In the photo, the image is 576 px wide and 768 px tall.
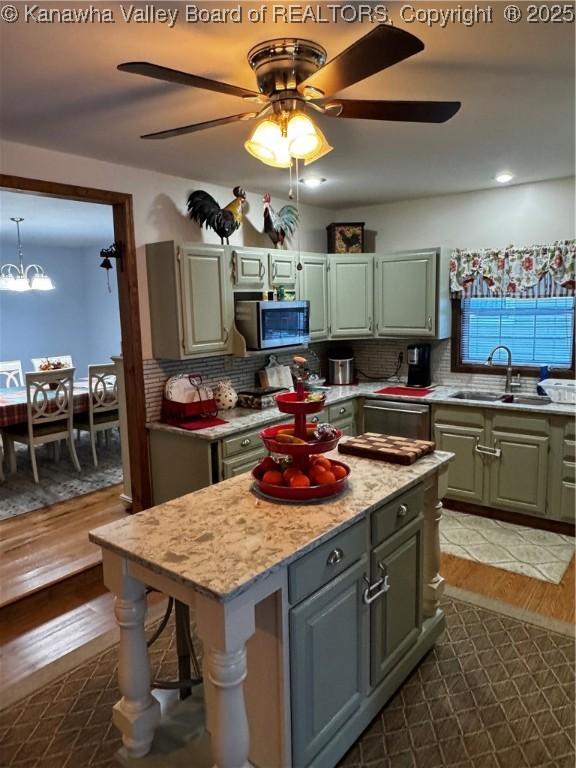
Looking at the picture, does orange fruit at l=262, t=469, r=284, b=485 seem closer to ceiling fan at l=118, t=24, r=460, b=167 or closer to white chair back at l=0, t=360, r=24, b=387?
ceiling fan at l=118, t=24, r=460, b=167

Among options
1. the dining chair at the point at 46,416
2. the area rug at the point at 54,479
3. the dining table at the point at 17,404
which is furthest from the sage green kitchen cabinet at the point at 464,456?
the dining table at the point at 17,404

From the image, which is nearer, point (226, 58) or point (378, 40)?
point (378, 40)

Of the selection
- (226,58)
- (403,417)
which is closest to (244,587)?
(226,58)

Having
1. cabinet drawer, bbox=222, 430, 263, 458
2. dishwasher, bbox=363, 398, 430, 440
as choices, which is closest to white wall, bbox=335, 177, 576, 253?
dishwasher, bbox=363, 398, 430, 440

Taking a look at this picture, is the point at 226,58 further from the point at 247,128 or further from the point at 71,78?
the point at 247,128

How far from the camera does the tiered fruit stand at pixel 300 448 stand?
185 centimetres

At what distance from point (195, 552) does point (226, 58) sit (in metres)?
1.67

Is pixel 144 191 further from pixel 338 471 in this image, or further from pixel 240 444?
pixel 338 471

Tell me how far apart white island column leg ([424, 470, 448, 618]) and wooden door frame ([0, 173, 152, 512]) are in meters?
1.99

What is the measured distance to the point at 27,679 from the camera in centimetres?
231

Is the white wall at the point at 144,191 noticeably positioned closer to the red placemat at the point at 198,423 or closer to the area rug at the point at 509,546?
the red placemat at the point at 198,423

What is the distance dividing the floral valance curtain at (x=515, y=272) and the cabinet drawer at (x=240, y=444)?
7.01ft

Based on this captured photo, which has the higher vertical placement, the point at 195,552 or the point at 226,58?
the point at 226,58

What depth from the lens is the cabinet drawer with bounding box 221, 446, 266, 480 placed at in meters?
3.25
